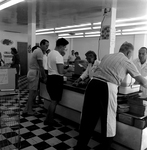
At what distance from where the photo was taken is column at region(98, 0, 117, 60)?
4020 millimetres

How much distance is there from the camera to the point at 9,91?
2.34m

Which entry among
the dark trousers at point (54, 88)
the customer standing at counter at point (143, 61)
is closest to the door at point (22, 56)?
the dark trousers at point (54, 88)

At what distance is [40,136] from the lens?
9.54 ft

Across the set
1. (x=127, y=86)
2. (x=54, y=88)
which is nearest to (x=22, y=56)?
(x=54, y=88)

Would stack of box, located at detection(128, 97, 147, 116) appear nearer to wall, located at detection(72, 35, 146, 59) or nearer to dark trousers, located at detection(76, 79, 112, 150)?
dark trousers, located at detection(76, 79, 112, 150)

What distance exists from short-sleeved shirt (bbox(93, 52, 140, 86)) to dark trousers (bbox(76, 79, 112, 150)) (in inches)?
4.7

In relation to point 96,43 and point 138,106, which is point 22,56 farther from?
point 138,106

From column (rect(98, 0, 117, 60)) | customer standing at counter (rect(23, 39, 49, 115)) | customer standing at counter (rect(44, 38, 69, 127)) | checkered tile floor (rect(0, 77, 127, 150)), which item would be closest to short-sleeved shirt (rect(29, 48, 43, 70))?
customer standing at counter (rect(23, 39, 49, 115))

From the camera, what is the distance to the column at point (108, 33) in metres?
4.02

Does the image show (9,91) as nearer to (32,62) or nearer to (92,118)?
(92,118)

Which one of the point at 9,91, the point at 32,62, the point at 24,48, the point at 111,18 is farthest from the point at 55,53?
the point at 24,48

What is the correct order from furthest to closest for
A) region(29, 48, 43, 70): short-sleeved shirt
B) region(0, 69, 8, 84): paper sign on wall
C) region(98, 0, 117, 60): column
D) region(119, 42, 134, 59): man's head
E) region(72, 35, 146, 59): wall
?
region(72, 35, 146, 59): wall → region(98, 0, 117, 60): column → region(29, 48, 43, 70): short-sleeved shirt → region(0, 69, 8, 84): paper sign on wall → region(119, 42, 134, 59): man's head

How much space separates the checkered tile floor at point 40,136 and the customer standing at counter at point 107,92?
51 centimetres

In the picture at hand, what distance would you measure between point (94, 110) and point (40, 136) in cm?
123
